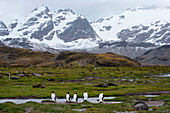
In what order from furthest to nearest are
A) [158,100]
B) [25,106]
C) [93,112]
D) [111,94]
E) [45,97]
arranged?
[111,94] < [45,97] < [158,100] < [25,106] < [93,112]

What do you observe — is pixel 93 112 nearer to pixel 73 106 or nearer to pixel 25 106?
pixel 73 106

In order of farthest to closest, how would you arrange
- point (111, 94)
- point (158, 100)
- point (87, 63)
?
point (87, 63) → point (111, 94) → point (158, 100)

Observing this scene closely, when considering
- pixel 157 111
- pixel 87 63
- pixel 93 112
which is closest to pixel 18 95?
pixel 93 112

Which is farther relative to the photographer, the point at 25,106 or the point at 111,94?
the point at 111,94

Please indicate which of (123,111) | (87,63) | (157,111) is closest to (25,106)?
(123,111)

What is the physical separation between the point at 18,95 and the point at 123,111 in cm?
2318

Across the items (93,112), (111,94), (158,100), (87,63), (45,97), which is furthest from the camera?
(87,63)

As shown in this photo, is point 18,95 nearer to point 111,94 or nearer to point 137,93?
point 111,94

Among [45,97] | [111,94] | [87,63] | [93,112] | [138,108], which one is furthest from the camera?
[87,63]

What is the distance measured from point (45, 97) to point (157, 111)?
2272 cm

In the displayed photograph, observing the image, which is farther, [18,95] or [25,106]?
[18,95]

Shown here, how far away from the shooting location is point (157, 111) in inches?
1172

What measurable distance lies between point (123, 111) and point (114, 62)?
16008cm

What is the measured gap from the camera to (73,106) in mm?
35562
